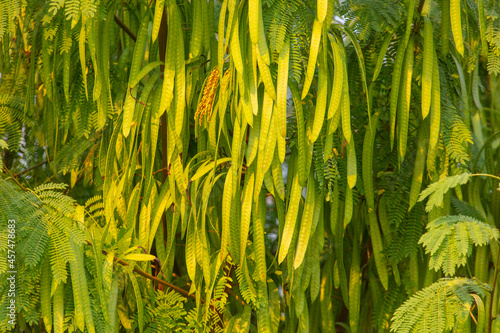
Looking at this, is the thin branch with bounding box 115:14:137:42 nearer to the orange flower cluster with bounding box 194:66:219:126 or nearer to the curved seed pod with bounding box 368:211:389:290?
the orange flower cluster with bounding box 194:66:219:126

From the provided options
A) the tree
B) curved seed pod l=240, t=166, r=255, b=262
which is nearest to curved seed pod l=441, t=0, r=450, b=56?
the tree

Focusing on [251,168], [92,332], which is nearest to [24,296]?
[92,332]

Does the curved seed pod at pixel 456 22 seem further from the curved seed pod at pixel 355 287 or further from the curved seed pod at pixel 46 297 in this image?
the curved seed pod at pixel 46 297

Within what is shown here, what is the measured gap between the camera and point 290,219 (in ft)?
3.19

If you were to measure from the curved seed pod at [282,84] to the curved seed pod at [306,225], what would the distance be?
16cm

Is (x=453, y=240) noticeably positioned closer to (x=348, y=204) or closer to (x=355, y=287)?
(x=348, y=204)

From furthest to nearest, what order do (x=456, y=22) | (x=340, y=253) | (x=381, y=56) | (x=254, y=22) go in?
(x=340, y=253) < (x=381, y=56) < (x=456, y=22) < (x=254, y=22)

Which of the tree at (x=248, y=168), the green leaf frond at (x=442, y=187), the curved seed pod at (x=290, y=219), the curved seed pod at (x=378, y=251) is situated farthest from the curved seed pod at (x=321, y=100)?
the curved seed pod at (x=378, y=251)

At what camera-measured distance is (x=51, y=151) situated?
4.43 feet

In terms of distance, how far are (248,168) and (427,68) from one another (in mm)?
407

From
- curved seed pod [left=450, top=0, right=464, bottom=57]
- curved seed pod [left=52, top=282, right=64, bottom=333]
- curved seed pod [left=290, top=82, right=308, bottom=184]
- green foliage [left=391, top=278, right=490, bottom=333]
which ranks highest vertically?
curved seed pod [left=450, top=0, right=464, bottom=57]

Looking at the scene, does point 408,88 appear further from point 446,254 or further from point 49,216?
point 49,216

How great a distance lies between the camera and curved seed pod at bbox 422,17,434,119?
101cm

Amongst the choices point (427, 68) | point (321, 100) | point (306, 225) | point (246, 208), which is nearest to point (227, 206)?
point (246, 208)
